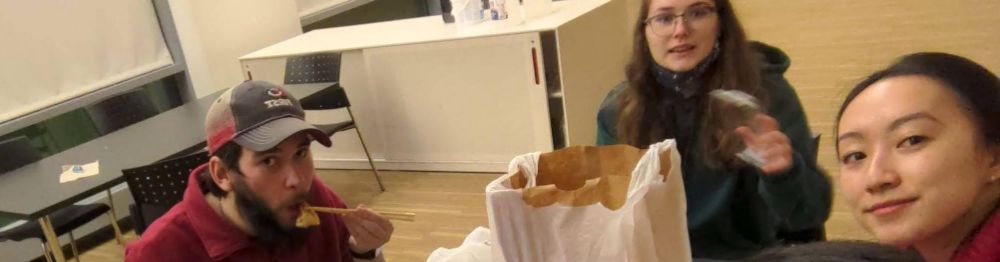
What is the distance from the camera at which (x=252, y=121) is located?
1.43 meters

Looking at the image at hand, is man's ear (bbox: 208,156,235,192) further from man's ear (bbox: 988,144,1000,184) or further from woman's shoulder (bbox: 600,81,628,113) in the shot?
man's ear (bbox: 988,144,1000,184)

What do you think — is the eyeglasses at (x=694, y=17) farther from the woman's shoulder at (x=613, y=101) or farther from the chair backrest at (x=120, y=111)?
the chair backrest at (x=120, y=111)

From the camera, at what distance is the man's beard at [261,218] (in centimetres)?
143

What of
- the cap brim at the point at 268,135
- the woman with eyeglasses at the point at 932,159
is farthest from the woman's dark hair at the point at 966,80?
the cap brim at the point at 268,135

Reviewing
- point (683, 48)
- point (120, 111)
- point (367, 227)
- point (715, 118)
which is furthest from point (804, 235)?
point (120, 111)

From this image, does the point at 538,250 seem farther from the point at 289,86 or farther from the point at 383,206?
the point at 289,86

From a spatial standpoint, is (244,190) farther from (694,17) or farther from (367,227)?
(694,17)

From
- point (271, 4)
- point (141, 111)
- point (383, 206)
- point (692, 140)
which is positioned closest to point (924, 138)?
point (692, 140)

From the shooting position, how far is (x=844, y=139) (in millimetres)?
911

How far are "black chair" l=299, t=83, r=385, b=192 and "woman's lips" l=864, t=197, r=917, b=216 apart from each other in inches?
121

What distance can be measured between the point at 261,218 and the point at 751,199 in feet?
3.23

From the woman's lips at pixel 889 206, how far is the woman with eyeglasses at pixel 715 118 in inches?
22.5

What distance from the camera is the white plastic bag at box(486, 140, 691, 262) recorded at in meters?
1.12

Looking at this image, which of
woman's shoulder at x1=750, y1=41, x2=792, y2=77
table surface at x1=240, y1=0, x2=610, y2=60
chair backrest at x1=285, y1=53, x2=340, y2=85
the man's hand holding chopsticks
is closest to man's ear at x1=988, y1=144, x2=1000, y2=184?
woman's shoulder at x1=750, y1=41, x2=792, y2=77
